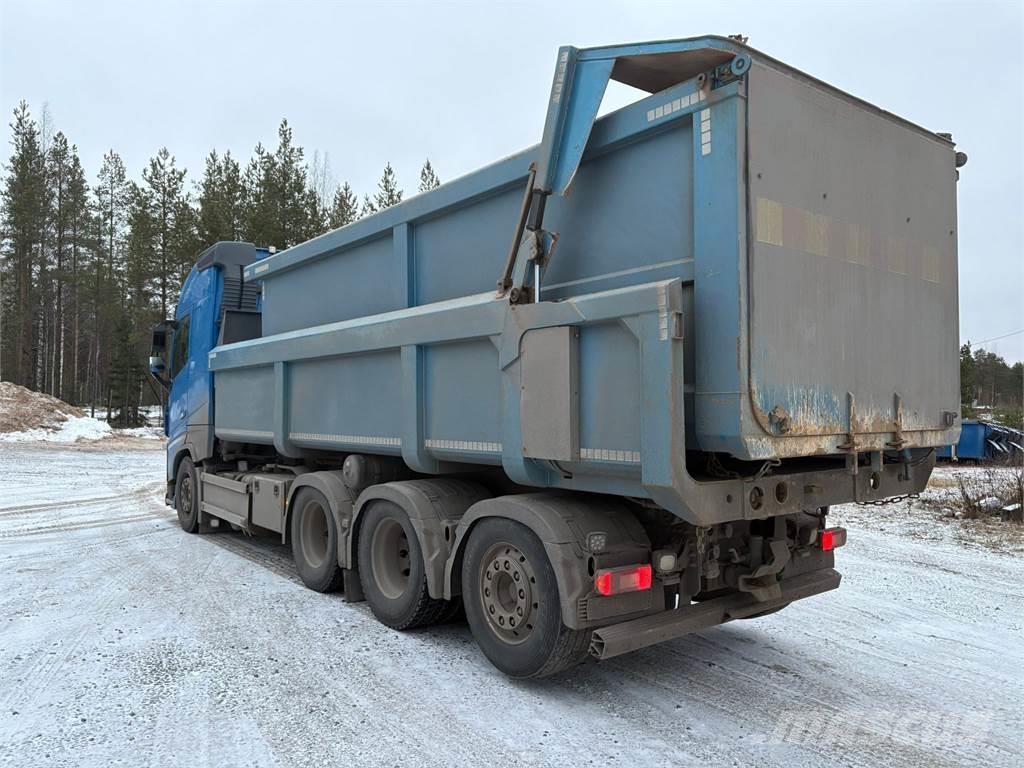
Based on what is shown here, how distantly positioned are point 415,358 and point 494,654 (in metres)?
2.05

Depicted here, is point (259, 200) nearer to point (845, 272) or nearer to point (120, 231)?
point (120, 231)

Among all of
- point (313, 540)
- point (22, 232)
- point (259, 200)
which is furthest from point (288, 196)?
point (313, 540)

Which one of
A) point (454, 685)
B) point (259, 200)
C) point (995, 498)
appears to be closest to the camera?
point (454, 685)

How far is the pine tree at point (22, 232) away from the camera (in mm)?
34781

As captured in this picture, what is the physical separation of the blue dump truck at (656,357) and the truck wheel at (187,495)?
432 centimetres

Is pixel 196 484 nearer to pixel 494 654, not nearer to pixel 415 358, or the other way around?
pixel 415 358

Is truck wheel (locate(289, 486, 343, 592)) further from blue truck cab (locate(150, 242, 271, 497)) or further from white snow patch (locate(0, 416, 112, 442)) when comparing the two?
white snow patch (locate(0, 416, 112, 442))

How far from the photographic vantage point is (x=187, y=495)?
9195 millimetres

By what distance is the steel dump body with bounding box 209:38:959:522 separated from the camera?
3367 millimetres

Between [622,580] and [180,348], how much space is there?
807cm

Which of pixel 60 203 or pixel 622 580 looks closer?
pixel 622 580

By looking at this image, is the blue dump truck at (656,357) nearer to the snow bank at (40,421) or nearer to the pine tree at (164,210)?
the snow bank at (40,421)

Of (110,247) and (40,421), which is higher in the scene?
(110,247)

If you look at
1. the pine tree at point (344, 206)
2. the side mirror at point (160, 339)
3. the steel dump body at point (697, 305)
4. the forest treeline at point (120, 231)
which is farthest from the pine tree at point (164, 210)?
the steel dump body at point (697, 305)
